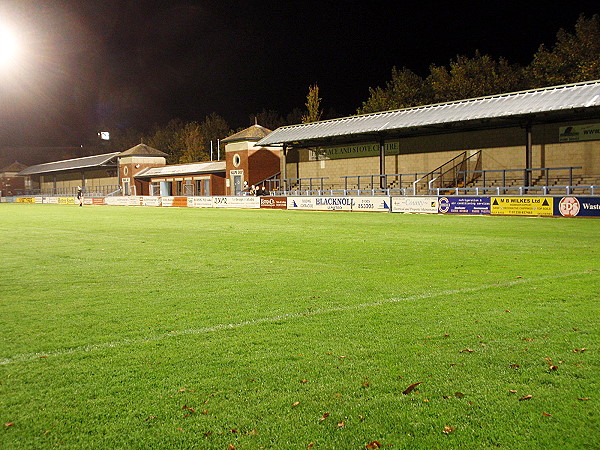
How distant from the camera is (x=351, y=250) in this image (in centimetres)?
1344

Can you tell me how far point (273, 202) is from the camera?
42688mm

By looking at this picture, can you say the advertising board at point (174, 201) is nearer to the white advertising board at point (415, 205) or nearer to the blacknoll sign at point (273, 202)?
the blacknoll sign at point (273, 202)

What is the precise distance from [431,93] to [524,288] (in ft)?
201

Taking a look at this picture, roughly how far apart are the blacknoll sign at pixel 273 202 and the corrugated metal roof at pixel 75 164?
44.8m

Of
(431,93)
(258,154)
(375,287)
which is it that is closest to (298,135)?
(258,154)

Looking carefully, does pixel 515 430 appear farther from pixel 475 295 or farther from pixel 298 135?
pixel 298 135

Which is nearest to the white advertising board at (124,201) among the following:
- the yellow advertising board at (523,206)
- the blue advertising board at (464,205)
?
the blue advertising board at (464,205)

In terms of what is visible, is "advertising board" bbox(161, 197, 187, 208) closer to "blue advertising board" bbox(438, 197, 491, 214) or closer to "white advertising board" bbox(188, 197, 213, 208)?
"white advertising board" bbox(188, 197, 213, 208)

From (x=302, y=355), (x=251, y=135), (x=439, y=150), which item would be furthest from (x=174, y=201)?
(x=302, y=355)

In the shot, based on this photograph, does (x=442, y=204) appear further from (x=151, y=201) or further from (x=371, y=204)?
(x=151, y=201)

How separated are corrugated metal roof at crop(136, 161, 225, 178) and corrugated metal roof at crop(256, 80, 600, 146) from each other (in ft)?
53.7

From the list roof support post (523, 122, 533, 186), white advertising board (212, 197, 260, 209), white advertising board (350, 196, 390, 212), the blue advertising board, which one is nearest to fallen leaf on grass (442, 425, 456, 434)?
the blue advertising board

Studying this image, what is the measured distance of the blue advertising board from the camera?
28.8 m

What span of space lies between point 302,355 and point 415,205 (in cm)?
2733
